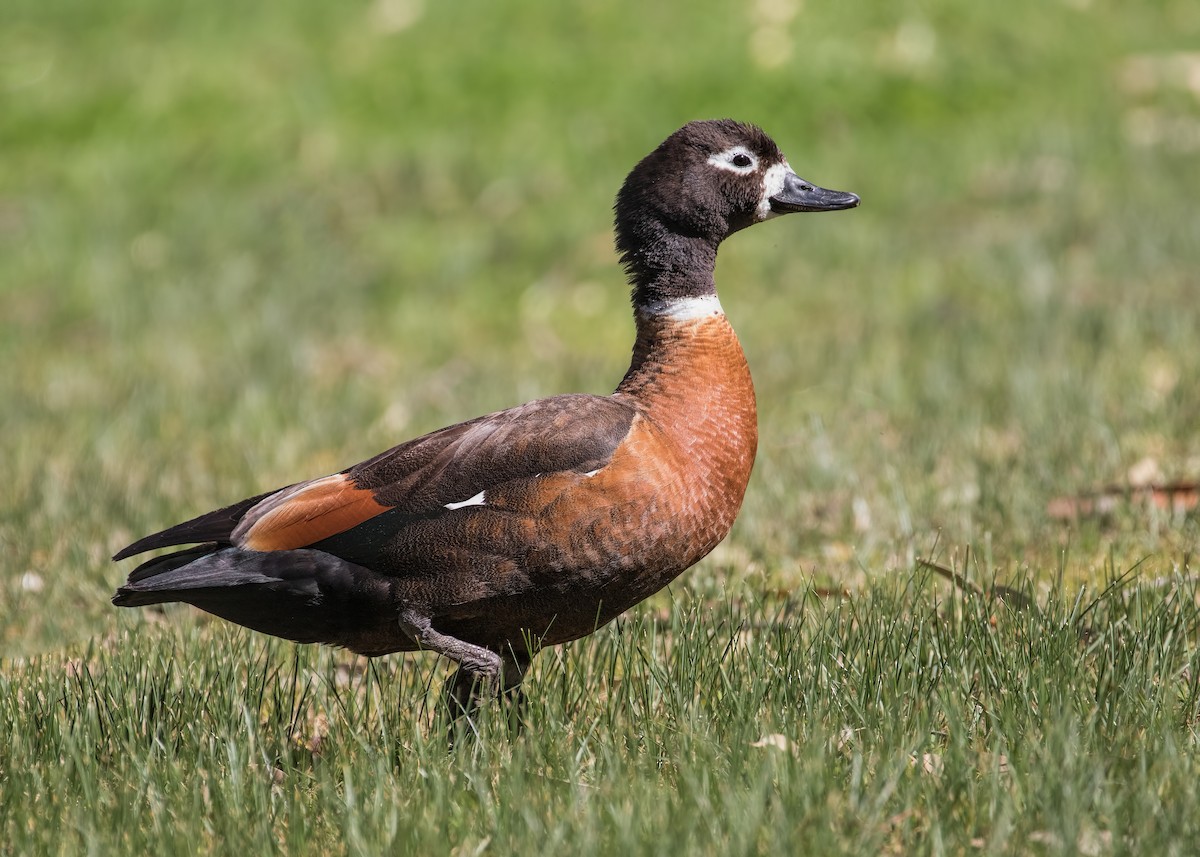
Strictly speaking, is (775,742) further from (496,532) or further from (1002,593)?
(1002,593)

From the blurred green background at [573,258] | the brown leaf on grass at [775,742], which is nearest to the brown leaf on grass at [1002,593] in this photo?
the blurred green background at [573,258]

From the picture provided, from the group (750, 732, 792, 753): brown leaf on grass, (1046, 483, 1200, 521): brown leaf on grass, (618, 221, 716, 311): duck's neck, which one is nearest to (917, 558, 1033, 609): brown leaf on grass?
(750, 732, 792, 753): brown leaf on grass

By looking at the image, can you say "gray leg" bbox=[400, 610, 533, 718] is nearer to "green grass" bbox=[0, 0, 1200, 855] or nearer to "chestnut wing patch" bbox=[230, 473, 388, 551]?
"green grass" bbox=[0, 0, 1200, 855]

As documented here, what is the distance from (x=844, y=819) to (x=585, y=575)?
3.52 ft

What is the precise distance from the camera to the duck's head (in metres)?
4.49

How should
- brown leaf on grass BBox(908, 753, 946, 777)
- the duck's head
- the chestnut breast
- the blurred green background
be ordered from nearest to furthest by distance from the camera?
brown leaf on grass BBox(908, 753, 946, 777) < the chestnut breast < the duck's head < the blurred green background

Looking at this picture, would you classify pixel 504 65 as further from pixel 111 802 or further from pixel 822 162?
pixel 111 802

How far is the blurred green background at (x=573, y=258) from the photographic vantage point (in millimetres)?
6266

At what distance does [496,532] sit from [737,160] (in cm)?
141

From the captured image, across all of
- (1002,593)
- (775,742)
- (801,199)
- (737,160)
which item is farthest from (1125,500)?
(775,742)

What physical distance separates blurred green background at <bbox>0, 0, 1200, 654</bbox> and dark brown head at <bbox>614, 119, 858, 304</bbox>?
1.19m

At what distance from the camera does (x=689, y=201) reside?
176 inches

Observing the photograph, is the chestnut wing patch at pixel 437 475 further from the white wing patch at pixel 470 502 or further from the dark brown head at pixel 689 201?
the dark brown head at pixel 689 201

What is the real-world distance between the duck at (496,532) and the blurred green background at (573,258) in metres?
1.11
